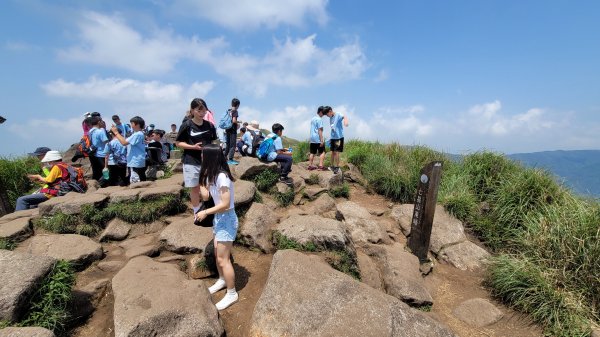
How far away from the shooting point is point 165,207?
6.10 m

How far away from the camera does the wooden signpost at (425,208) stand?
6.18m

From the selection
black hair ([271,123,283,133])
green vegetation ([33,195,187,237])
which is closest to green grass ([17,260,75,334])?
green vegetation ([33,195,187,237])

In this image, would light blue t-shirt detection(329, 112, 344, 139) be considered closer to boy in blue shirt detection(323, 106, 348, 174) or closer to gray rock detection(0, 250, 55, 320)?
boy in blue shirt detection(323, 106, 348, 174)

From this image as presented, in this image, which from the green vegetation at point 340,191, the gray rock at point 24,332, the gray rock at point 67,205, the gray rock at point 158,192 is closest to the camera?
the gray rock at point 24,332

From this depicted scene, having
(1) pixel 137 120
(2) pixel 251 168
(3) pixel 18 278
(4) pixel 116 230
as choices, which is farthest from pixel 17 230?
(2) pixel 251 168

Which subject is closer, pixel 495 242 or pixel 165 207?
pixel 165 207

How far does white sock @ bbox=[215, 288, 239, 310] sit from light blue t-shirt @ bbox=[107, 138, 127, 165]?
19.0ft

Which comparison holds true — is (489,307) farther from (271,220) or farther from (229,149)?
(229,149)

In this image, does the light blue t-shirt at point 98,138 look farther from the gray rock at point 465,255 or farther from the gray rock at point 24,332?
the gray rock at point 465,255

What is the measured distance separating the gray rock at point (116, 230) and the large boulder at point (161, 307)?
1703 millimetres

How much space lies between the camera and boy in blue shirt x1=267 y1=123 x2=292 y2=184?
8.03 m

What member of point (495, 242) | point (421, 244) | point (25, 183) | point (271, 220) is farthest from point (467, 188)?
point (25, 183)

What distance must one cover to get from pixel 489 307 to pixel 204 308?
4.59m

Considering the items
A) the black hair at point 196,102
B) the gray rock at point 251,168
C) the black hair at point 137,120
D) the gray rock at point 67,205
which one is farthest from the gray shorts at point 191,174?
the black hair at point 137,120
